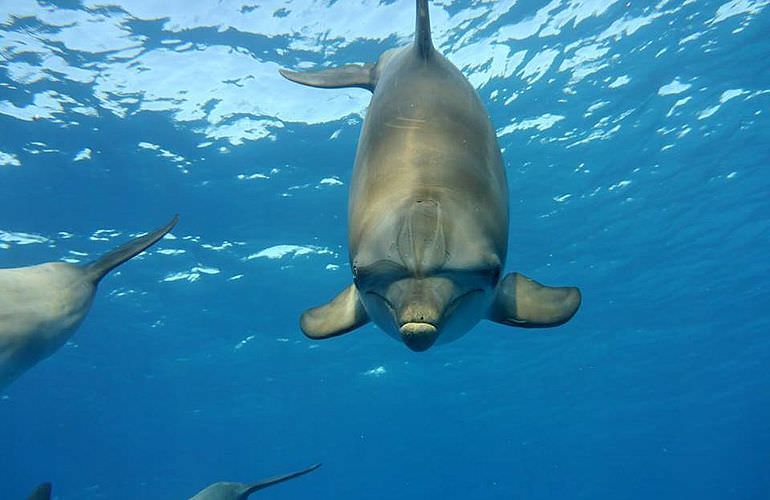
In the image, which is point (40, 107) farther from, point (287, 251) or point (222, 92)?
point (287, 251)

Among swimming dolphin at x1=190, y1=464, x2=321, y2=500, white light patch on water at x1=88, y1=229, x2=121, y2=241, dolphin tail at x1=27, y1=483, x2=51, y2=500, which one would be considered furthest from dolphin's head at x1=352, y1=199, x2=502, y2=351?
white light patch on water at x1=88, y1=229, x2=121, y2=241

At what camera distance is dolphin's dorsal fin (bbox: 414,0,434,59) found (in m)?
4.28

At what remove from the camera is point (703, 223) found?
23469 mm

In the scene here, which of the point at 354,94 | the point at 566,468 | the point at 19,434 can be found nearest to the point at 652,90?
the point at 354,94

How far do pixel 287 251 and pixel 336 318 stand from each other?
1734 cm

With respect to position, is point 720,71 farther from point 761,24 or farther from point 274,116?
point 274,116

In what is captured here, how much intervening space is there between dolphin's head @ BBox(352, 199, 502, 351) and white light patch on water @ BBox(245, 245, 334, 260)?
18.3 m

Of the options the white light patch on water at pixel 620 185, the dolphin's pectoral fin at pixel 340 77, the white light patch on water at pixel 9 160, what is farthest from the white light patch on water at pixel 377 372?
the dolphin's pectoral fin at pixel 340 77

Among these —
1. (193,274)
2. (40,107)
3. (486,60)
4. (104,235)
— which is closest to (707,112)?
(486,60)

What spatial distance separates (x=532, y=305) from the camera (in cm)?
457

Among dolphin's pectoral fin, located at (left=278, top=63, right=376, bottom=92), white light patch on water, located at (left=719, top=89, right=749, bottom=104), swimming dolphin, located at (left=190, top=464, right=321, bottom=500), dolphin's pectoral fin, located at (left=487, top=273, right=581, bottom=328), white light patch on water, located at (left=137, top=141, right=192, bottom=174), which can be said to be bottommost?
swimming dolphin, located at (left=190, top=464, right=321, bottom=500)

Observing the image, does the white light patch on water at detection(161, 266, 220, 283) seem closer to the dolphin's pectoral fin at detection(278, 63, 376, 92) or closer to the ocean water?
the ocean water

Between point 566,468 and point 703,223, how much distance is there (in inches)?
2510

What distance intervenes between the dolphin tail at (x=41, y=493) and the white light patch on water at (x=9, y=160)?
1149 centimetres
